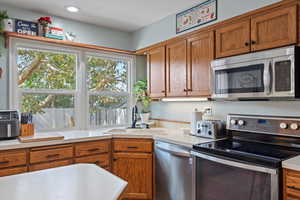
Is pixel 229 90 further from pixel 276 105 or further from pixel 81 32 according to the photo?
pixel 81 32

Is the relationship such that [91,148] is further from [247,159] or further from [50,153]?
[247,159]

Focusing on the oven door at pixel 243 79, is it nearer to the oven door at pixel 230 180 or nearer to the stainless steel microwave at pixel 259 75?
the stainless steel microwave at pixel 259 75

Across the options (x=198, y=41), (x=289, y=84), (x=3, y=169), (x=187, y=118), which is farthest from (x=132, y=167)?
(x=289, y=84)

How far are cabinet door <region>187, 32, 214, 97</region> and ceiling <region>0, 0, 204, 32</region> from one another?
49 centimetres

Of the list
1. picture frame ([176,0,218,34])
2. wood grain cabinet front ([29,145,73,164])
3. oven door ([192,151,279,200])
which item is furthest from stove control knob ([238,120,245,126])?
wood grain cabinet front ([29,145,73,164])

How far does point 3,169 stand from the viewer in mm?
1993

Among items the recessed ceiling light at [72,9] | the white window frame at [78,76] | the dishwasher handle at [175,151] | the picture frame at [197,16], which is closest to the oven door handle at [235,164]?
the dishwasher handle at [175,151]

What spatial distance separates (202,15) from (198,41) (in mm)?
317

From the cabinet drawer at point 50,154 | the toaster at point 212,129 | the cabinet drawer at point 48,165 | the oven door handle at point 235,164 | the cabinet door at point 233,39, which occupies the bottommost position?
the cabinet drawer at point 48,165

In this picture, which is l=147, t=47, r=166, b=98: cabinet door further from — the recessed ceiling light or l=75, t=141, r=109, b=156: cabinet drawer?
the recessed ceiling light

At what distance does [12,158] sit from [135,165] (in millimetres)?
1285

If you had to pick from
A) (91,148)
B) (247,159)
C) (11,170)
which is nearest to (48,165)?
(11,170)

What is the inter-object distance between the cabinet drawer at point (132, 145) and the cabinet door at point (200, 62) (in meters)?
0.80

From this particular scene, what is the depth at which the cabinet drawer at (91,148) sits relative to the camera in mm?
2414
